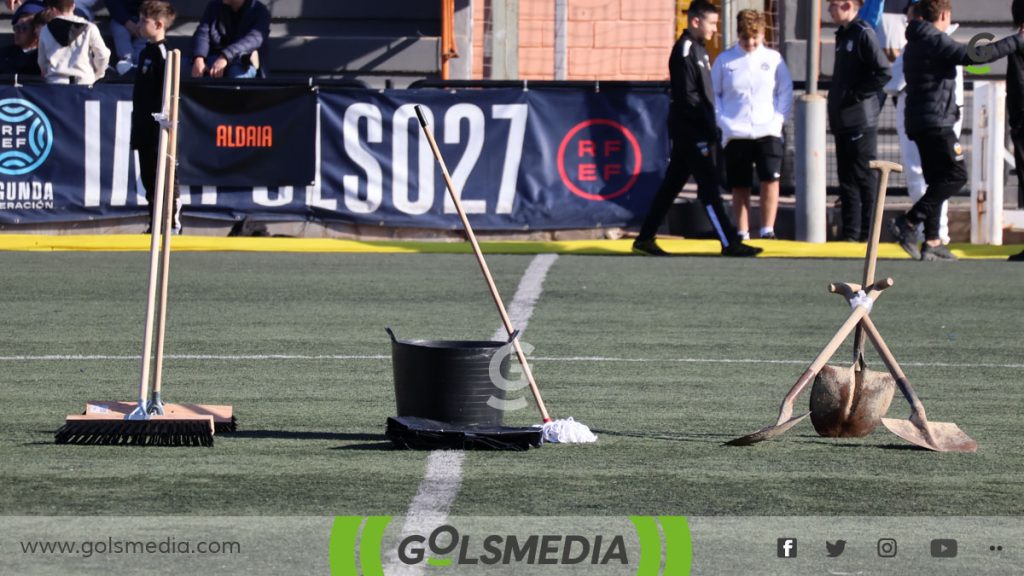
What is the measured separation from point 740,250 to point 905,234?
4.33 feet

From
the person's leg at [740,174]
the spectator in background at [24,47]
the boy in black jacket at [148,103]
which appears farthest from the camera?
the spectator in background at [24,47]

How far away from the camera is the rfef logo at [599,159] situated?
1598cm

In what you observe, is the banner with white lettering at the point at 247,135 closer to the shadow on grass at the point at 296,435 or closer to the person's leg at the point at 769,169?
the person's leg at the point at 769,169

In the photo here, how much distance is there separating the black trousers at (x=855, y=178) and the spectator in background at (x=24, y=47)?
7.65 m

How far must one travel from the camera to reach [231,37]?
60.3 feet

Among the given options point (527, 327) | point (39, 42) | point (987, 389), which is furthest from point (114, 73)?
point (987, 389)

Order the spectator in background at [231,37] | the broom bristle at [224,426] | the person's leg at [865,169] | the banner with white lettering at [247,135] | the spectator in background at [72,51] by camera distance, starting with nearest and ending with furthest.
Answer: the broom bristle at [224,426]
the person's leg at [865,169]
the banner with white lettering at [247,135]
the spectator in background at [72,51]
the spectator in background at [231,37]

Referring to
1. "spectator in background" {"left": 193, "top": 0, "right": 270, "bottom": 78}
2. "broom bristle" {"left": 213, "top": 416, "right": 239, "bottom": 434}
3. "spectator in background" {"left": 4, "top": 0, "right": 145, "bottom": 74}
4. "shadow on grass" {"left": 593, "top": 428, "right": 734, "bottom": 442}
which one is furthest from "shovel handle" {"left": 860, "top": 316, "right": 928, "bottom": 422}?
"spectator in background" {"left": 4, "top": 0, "right": 145, "bottom": 74}

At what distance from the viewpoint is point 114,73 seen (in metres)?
19.0

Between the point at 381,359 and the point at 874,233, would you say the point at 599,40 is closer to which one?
the point at 381,359

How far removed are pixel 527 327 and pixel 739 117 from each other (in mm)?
5392

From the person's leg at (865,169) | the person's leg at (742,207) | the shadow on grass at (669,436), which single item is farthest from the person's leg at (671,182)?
the shadow on grass at (669,436)

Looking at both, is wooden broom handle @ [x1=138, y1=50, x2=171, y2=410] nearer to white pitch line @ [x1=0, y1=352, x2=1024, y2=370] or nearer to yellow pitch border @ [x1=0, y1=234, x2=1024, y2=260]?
white pitch line @ [x1=0, y1=352, x2=1024, y2=370]
